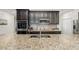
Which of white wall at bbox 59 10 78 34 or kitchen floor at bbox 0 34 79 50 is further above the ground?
white wall at bbox 59 10 78 34

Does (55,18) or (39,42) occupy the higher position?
(55,18)

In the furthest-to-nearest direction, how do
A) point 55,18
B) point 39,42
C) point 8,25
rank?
point 55,18 → point 8,25 → point 39,42

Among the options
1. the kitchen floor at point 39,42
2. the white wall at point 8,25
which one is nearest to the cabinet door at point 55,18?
the kitchen floor at point 39,42

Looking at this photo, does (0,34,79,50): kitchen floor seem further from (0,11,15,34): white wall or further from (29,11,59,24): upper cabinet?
(29,11,59,24): upper cabinet

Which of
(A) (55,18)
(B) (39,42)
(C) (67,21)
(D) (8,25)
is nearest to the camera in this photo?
(B) (39,42)

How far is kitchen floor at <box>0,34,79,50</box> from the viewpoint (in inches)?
47.5

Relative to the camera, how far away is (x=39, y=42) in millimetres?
1499

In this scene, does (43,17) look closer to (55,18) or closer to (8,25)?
(55,18)

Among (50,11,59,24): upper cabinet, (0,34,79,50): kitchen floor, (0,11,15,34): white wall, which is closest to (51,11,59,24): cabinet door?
(50,11,59,24): upper cabinet

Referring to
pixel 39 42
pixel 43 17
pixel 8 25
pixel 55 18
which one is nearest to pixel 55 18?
pixel 55 18

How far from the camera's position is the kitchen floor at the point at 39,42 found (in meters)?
1.21

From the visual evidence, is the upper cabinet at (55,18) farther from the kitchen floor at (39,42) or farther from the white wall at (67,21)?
the kitchen floor at (39,42)

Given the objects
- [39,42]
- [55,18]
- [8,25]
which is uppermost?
[55,18]
